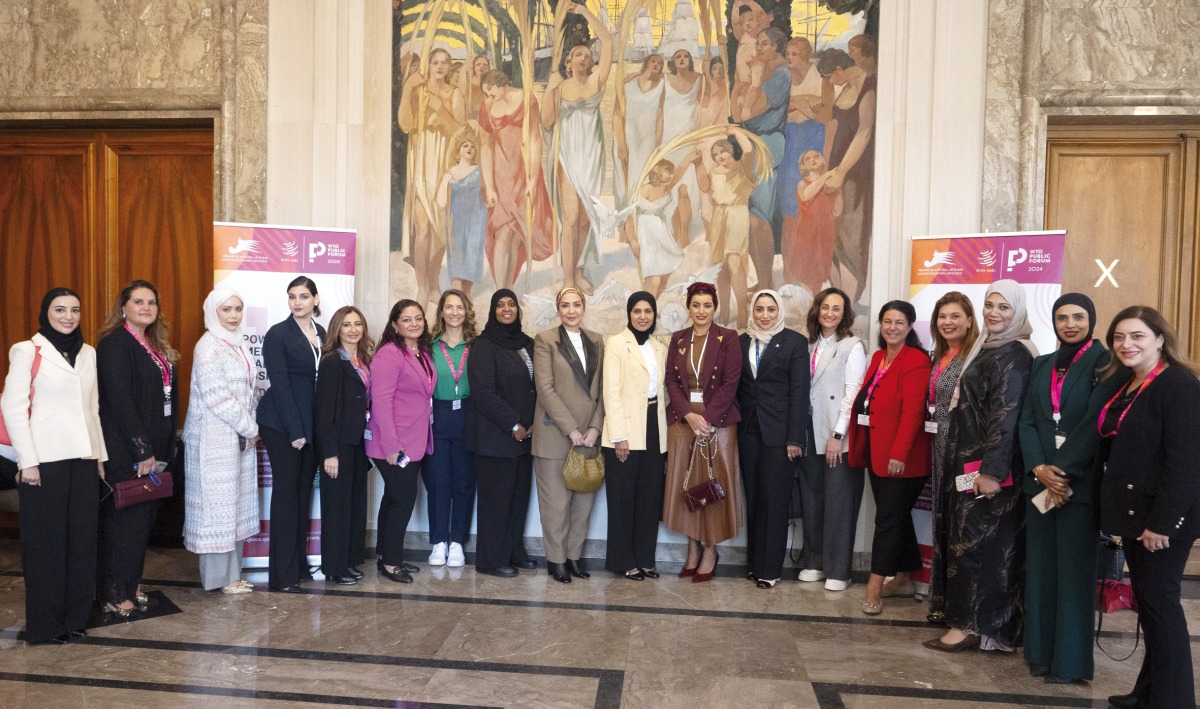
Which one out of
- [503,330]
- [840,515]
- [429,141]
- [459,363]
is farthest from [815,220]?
[429,141]

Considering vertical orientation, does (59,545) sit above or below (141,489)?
below

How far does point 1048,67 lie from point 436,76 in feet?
13.6

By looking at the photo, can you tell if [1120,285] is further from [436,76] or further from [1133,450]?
[436,76]

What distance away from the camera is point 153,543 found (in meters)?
5.91

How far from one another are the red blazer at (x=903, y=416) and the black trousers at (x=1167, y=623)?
1.41 metres

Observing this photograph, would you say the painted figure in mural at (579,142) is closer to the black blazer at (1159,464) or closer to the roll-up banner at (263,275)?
the roll-up banner at (263,275)

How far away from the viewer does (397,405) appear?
16.9ft

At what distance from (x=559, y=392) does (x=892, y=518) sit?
2.07m

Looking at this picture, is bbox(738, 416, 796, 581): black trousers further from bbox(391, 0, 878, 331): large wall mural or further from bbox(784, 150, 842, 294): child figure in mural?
bbox(784, 150, 842, 294): child figure in mural

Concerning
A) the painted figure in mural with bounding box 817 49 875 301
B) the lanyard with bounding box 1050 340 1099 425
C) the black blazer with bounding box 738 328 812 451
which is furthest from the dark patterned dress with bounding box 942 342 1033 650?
the painted figure in mural with bounding box 817 49 875 301

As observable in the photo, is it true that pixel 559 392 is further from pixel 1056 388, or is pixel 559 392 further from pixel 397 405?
pixel 1056 388

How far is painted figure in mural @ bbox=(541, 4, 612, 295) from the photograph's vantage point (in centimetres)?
590

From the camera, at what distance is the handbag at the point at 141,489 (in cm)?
429

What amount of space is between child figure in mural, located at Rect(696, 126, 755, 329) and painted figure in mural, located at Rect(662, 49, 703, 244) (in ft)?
0.32
